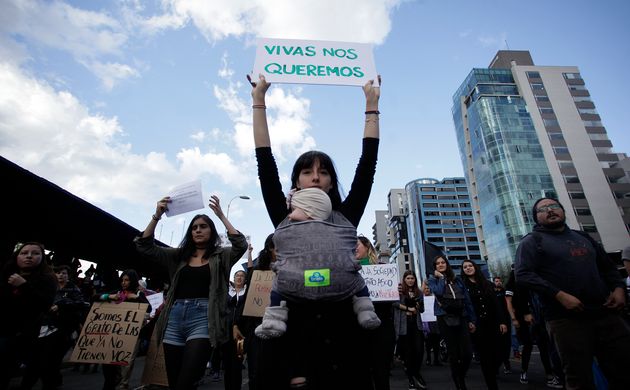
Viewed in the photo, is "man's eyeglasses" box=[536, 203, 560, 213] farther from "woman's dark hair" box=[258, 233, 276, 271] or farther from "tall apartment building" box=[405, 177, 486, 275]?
"tall apartment building" box=[405, 177, 486, 275]

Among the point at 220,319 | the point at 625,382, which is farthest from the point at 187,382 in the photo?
the point at 625,382

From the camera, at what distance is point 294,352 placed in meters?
1.19

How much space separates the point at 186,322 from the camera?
2.85m

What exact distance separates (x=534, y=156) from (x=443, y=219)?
2050 inches

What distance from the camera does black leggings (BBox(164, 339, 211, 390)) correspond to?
2.50 meters

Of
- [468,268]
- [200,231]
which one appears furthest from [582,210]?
[200,231]

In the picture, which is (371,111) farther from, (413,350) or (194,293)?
(413,350)

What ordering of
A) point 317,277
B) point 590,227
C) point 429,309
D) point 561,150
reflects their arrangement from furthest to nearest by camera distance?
point 561,150
point 590,227
point 429,309
point 317,277

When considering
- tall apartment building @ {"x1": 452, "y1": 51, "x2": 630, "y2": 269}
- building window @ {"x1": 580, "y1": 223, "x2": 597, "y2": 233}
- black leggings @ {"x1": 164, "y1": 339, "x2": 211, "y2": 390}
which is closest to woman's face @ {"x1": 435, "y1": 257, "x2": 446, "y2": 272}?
black leggings @ {"x1": 164, "y1": 339, "x2": 211, "y2": 390}

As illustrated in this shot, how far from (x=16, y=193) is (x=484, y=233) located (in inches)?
2684

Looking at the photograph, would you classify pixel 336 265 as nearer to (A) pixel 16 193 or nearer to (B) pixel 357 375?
(B) pixel 357 375

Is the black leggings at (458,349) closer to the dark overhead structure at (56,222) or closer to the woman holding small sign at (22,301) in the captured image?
the woman holding small sign at (22,301)

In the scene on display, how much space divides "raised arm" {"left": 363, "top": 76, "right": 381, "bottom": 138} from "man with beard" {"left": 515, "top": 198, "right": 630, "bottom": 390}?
2.39m

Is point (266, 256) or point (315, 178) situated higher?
point (266, 256)
